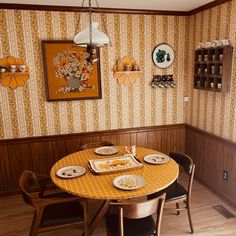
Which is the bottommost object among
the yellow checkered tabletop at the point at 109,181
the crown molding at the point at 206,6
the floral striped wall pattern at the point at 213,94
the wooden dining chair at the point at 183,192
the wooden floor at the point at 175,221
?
the wooden floor at the point at 175,221

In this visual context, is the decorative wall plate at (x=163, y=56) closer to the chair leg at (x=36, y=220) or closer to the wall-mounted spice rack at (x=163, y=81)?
the wall-mounted spice rack at (x=163, y=81)

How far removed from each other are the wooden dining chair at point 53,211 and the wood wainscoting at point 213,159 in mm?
1937

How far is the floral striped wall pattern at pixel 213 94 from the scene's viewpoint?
305cm

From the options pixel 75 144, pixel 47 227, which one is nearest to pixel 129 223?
pixel 47 227

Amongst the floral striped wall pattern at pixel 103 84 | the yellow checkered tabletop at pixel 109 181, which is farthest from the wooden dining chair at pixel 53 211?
the floral striped wall pattern at pixel 103 84

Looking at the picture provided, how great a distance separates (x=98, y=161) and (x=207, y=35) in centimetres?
232

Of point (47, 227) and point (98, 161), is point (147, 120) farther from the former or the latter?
point (47, 227)

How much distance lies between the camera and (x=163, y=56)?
3824 mm

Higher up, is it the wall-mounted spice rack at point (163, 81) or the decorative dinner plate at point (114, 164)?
the wall-mounted spice rack at point (163, 81)

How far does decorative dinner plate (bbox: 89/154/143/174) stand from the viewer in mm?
2404

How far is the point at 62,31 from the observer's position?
11.1 feet

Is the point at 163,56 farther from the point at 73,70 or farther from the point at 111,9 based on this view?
the point at 73,70

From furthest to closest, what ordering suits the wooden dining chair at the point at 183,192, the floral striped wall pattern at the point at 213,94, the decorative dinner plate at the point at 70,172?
the floral striped wall pattern at the point at 213,94
the wooden dining chair at the point at 183,192
the decorative dinner plate at the point at 70,172

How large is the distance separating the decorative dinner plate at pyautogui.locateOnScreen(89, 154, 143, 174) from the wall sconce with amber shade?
61.6 inches
